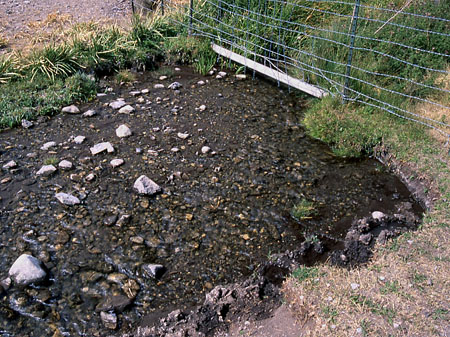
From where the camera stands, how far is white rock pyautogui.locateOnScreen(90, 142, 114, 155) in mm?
5035

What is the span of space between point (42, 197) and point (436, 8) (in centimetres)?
545

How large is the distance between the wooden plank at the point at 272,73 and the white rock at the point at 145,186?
2.63 m

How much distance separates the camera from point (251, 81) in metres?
6.84

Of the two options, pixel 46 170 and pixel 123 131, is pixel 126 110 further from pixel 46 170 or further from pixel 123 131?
pixel 46 170

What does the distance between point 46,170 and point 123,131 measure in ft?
3.33

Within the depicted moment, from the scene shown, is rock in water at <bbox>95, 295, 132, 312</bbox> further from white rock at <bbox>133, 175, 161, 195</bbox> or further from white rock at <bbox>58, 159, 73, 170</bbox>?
white rock at <bbox>58, 159, 73, 170</bbox>

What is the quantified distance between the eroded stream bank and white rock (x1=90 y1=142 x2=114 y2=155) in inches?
2.8

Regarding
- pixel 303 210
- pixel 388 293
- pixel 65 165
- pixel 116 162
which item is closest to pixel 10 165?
pixel 65 165

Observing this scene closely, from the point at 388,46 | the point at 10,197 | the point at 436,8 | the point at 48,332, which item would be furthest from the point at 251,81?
the point at 48,332

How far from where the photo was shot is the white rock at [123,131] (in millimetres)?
5367

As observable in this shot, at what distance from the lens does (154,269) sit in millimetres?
3676

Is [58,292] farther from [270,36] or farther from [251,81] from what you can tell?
[270,36]

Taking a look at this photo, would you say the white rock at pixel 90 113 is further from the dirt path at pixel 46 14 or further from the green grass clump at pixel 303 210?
the green grass clump at pixel 303 210

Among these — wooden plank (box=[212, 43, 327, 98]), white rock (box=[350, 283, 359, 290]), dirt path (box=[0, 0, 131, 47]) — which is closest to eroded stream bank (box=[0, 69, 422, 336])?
wooden plank (box=[212, 43, 327, 98])
